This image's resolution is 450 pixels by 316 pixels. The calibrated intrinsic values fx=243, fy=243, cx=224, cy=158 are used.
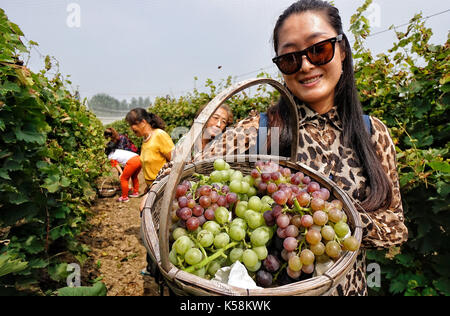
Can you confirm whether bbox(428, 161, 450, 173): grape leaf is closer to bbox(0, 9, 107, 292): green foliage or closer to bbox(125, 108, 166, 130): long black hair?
bbox(0, 9, 107, 292): green foliage

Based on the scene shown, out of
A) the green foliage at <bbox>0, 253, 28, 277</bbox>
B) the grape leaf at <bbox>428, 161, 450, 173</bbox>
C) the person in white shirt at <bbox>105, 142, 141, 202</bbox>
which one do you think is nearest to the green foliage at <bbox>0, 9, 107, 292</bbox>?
the green foliage at <bbox>0, 253, 28, 277</bbox>

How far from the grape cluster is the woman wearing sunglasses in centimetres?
33

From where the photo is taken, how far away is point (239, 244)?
37.8 inches

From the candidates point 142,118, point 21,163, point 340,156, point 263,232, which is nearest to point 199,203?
point 263,232

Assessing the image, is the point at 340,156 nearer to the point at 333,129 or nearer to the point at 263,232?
the point at 333,129

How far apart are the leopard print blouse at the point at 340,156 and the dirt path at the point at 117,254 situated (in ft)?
7.58

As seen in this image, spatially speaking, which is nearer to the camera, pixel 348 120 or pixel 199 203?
pixel 199 203

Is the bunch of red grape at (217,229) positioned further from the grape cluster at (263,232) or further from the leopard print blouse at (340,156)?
the leopard print blouse at (340,156)

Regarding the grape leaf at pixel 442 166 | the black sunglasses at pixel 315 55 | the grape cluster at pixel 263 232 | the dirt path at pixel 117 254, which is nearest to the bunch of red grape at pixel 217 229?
the grape cluster at pixel 263 232

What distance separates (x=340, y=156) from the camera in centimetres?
135

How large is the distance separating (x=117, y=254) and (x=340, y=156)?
11.6 ft

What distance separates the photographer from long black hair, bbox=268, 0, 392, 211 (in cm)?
121

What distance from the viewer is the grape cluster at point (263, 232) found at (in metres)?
0.85
